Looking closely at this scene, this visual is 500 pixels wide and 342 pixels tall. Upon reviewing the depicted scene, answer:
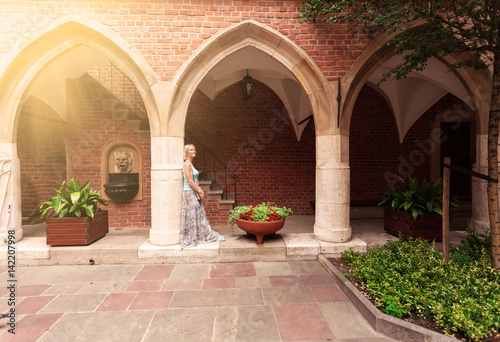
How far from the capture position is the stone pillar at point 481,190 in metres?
4.32

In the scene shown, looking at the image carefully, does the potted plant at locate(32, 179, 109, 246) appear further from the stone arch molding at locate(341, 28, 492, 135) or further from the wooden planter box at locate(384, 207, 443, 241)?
the wooden planter box at locate(384, 207, 443, 241)

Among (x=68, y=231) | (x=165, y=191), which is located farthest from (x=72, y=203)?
(x=165, y=191)

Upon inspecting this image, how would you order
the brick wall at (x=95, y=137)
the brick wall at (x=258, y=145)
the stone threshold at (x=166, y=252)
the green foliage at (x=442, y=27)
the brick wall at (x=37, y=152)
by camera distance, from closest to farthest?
1. the green foliage at (x=442, y=27)
2. the stone threshold at (x=166, y=252)
3. the brick wall at (x=95, y=137)
4. the brick wall at (x=37, y=152)
5. the brick wall at (x=258, y=145)

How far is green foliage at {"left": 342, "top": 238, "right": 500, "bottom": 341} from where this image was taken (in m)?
2.15

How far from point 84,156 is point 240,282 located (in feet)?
15.9

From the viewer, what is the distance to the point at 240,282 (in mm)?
3301

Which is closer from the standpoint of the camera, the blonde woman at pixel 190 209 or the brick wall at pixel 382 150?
the blonde woman at pixel 190 209

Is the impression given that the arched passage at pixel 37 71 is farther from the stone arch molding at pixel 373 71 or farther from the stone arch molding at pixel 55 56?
the stone arch molding at pixel 373 71

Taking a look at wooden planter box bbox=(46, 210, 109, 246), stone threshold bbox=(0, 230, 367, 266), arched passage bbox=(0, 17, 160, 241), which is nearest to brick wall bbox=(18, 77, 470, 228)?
arched passage bbox=(0, 17, 160, 241)

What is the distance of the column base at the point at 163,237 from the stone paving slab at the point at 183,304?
1.22 feet

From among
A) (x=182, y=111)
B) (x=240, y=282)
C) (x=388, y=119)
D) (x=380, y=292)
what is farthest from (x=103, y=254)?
(x=388, y=119)

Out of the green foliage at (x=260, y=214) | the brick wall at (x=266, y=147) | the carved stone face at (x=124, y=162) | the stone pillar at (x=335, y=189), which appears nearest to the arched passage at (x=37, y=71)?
the carved stone face at (x=124, y=162)

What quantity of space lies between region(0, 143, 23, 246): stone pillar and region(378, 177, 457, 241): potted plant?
21.0 feet

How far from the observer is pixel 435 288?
2.62 metres
